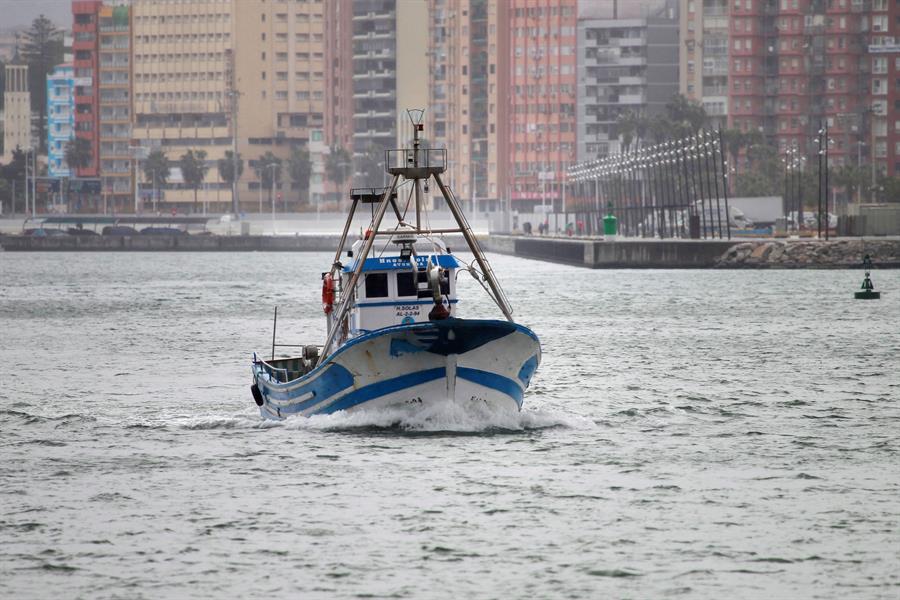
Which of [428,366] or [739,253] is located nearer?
[428,366]

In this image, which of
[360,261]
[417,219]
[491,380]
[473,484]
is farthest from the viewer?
[417,219]

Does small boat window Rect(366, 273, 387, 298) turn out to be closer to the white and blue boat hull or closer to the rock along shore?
the white and blue boat hull

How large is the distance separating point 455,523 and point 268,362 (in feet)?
54.3

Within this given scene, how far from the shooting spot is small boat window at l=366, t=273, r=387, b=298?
129 feet

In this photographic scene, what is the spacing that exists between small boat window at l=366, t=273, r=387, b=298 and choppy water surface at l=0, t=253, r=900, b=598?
313 cm

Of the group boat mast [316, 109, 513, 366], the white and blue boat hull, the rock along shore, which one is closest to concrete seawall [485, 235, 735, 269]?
the rock along shore

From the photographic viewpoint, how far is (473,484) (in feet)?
108

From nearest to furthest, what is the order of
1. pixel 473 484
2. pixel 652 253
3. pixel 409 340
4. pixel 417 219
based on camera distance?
1. pixel 473 484
2. pixel 409 340
3. pixel 417 219
4. pixel 652 253

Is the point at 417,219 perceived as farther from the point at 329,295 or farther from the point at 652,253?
the point at 652,253

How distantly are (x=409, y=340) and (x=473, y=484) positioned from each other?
14.6 feet

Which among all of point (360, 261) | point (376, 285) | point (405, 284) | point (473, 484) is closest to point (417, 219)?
point (405, 284)

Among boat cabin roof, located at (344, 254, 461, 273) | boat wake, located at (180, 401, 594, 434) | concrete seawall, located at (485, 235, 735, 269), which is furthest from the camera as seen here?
concrete seawall, located at (485, 235, 735, 269)

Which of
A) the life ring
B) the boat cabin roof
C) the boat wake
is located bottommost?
the boat wake

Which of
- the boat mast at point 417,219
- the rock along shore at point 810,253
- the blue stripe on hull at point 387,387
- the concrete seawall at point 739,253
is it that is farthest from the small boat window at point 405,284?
the concrete seawall at point 739,253
